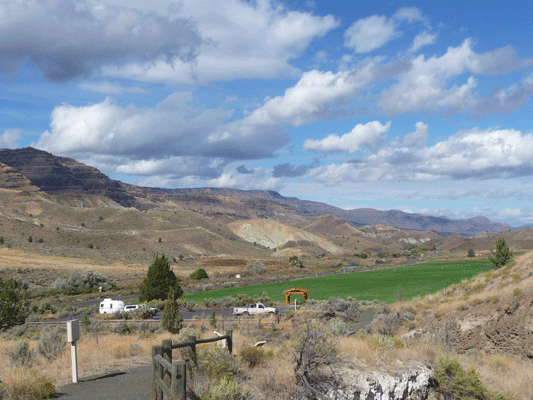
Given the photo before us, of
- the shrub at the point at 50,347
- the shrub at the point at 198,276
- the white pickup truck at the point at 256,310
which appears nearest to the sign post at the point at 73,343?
the shrub at the point at 50,347

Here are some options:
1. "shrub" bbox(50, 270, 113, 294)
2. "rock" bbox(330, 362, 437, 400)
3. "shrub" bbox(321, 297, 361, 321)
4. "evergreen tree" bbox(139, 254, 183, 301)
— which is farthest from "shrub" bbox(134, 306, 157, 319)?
"rock" bbox(330, 362, 437, 400)

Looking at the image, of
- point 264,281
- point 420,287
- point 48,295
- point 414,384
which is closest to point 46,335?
point 414,384

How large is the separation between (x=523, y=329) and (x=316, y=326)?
11707mm

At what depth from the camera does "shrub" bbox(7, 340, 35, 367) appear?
12.1m

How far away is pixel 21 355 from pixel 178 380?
879 cm

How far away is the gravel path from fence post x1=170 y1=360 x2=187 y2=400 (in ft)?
11.3

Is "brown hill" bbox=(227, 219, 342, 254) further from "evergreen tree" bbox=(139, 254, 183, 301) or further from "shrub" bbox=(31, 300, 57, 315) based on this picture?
"shrub" bbox=(31, 300, 57, 315)

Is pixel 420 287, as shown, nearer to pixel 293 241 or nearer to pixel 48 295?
pixel 48 295

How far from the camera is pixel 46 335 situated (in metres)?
14.1

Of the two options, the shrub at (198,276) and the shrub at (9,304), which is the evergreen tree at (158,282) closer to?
the shrub at (9,304)

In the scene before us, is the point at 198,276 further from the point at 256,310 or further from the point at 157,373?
the point at 157,373

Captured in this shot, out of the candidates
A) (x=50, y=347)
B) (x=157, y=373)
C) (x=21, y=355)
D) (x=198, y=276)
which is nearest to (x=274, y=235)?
(x=198, y=276)

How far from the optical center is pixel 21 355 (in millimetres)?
12578

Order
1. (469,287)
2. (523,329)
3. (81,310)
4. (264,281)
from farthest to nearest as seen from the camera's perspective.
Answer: (264,281)
(81,310)
(469,287)
(523,329)
